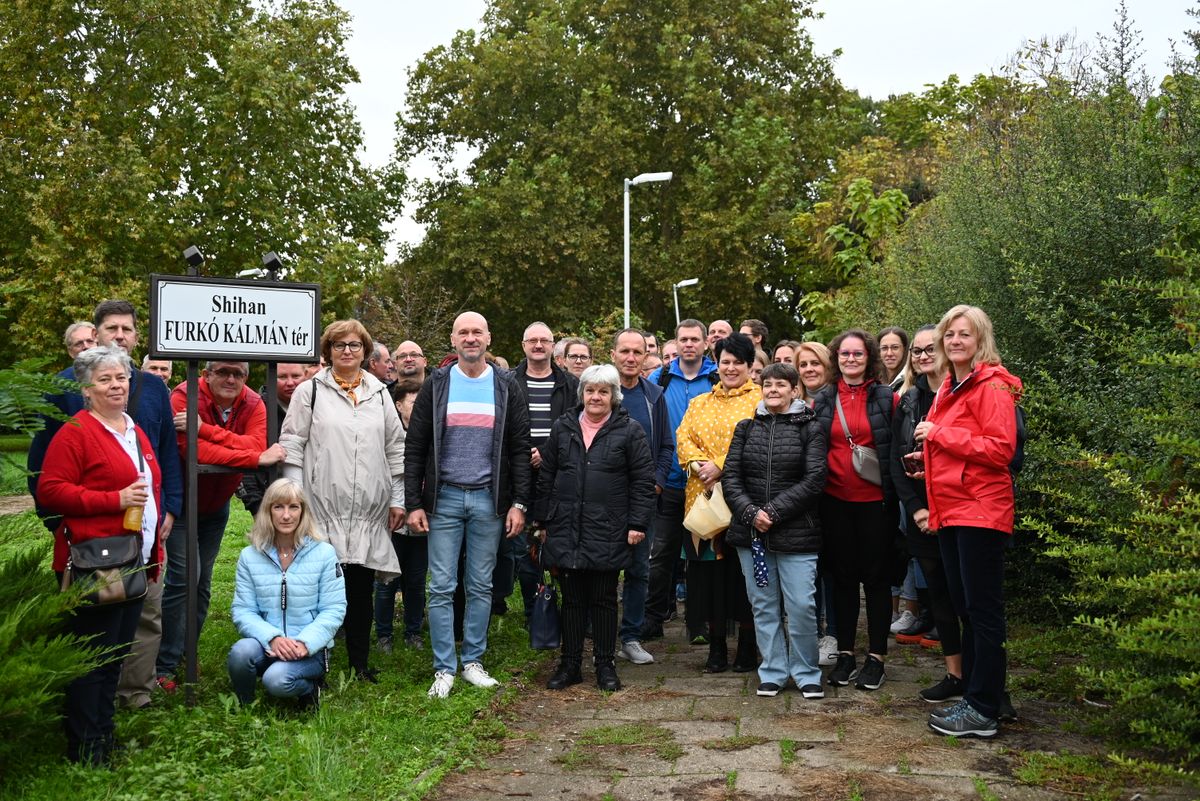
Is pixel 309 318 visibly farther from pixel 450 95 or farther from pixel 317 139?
pixel 450 95

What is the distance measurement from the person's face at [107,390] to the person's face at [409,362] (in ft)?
10.6

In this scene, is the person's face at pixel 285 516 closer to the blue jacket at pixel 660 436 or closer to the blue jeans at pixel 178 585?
the blue jeans at pixel 178 585

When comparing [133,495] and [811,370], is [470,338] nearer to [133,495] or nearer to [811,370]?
[811,370]

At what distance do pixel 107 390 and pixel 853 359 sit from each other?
418 cm

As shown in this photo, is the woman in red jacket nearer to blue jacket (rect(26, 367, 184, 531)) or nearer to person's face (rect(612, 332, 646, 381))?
person's face (rect(612, 332, 646, 381))

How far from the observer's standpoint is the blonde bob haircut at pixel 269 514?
642 cm

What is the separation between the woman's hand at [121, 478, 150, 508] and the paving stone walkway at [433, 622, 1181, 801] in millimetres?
1945

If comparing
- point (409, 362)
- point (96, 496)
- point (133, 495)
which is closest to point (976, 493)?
point (133, 495)

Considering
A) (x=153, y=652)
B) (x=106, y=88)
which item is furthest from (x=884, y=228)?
(x=106, y=88)

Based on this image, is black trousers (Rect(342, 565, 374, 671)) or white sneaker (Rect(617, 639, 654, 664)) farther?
white sneaker (Rect(617, 639, 654, 664))

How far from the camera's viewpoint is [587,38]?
111 ft

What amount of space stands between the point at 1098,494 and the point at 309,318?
4578 mm

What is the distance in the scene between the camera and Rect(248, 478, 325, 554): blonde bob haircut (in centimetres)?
642

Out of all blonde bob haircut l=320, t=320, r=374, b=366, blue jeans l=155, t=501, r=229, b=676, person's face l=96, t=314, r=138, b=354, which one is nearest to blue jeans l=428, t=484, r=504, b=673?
blonde bob haircut l=320, t=320, r=374, b=366
